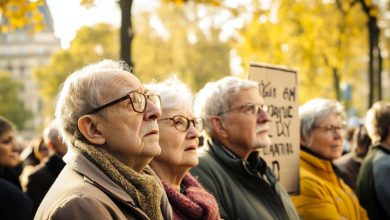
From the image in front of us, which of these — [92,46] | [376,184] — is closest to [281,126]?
[376,184]

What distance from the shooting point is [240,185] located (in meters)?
5.00

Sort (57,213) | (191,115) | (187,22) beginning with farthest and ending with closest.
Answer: (187,22) → (191,115) → (57,213)

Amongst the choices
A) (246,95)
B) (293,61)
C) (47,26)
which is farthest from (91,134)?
(293,61)

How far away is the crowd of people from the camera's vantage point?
A: 306 centimetres

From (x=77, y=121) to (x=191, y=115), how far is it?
4.12ft

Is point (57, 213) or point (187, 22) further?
point (187, 22)

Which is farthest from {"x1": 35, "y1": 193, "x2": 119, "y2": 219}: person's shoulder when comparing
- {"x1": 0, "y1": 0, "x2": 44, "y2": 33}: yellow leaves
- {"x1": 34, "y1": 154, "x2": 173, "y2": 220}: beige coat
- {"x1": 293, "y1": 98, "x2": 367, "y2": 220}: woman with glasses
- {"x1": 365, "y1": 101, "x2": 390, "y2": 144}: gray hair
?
{"x1": 0, "y1": 0, "x2": 44, "y2": 33}: yellow leaves

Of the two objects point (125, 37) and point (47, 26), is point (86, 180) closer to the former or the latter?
point (125, 37)

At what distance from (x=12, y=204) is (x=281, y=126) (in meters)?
2.25

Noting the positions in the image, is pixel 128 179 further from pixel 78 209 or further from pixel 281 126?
pixel 281 126

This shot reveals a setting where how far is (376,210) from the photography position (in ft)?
21.2

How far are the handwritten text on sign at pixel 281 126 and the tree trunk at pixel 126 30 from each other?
1.25 metres

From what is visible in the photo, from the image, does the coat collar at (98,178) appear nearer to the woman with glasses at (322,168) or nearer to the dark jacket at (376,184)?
the woman with glasses at (322,168)

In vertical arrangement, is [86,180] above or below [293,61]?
above
